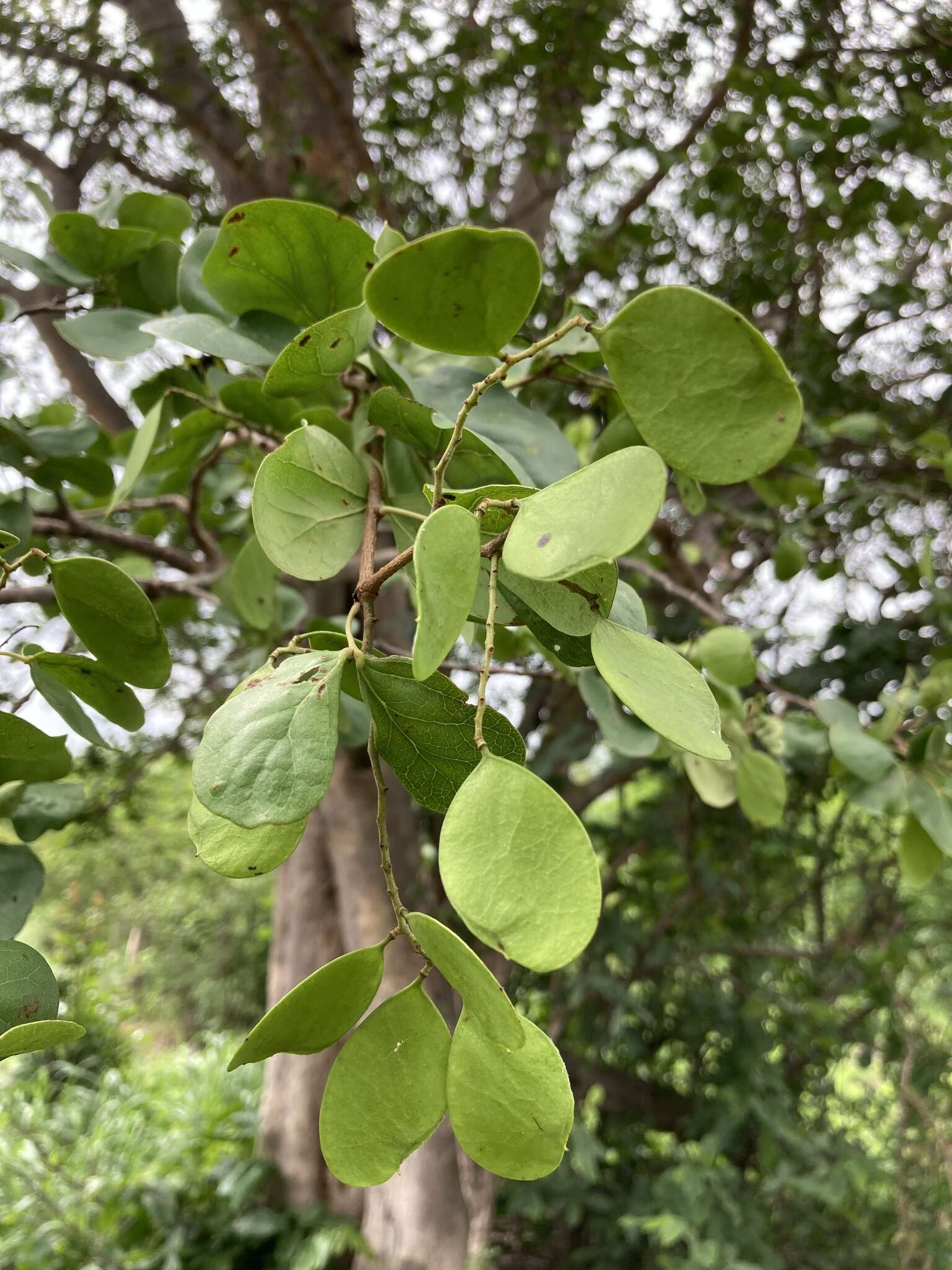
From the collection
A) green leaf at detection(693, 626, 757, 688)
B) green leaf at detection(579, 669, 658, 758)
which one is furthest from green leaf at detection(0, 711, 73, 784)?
green leaf at detection(693, 626, 757, 688)

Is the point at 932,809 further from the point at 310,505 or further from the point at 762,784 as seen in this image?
the point at 310,505

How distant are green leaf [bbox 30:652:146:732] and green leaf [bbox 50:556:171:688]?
0.01 m

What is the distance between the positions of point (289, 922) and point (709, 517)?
110cm

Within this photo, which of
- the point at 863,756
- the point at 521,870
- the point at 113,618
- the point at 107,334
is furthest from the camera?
the point at 863,756

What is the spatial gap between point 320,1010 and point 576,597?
0.13 m

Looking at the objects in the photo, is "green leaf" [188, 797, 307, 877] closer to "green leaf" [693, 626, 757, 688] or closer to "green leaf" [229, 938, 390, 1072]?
"green leaf" [229, 938, 390, 1072]

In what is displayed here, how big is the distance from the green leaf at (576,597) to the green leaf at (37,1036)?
15cm

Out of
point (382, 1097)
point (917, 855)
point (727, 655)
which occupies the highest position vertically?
point (382, 1097)

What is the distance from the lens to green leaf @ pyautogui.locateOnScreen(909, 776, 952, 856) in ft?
1.53

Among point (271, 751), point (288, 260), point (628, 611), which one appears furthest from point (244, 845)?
point (288, 260)

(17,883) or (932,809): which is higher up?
(17,883)

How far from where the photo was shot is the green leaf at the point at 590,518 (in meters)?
0.15

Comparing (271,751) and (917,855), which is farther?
(917,855)

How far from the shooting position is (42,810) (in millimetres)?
357
